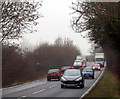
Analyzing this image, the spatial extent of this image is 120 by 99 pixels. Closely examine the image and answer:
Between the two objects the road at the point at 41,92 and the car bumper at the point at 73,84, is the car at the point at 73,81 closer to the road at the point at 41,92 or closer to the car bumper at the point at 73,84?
the car bumper at the point at 73,84

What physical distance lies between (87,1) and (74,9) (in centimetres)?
168

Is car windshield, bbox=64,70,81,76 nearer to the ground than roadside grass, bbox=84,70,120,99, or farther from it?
farther from it

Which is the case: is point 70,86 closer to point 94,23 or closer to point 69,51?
point 94,23

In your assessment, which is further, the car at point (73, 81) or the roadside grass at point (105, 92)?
the car at point (73, 81)

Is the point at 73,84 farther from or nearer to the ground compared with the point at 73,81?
nearer to the ground

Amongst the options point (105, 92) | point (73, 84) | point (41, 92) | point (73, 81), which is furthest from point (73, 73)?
point (105, 92)

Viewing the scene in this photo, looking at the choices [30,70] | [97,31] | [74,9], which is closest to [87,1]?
[74,9]

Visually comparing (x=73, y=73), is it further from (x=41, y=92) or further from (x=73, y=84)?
(x=41, y=92)

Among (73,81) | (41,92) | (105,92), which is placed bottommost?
(41,92)

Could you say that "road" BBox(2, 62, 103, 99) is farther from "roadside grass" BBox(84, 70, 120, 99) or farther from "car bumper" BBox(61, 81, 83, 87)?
"roadside grass" BBox(84, 70, 120, 99)

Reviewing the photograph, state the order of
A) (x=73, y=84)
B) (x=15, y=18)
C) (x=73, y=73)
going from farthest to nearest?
(x=73, y=73) → (x=73, y=84) → (x=15, y=18)

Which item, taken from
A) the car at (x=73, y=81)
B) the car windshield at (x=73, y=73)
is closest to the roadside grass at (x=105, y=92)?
Result: the car at (x=73, y=81)

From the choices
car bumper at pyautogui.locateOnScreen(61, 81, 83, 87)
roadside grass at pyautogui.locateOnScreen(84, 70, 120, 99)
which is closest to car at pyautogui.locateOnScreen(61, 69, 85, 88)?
car bumper at pyautogui.locateOnScreen(61, 81, 83, 87)

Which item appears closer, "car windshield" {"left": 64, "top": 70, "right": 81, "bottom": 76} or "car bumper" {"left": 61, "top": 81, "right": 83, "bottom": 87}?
"car bumper" {"left": 61, "top": 81, "right": 83, "bottom": 87}
